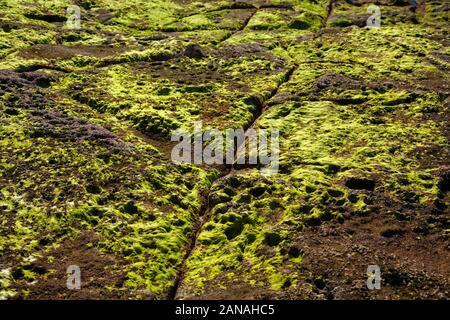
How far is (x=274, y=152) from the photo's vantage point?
1176 cm

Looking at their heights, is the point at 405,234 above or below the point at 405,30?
below

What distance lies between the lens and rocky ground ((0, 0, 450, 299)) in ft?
27.9

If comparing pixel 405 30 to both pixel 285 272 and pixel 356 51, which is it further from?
pixel 285 272

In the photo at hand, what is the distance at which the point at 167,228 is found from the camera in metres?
9.70

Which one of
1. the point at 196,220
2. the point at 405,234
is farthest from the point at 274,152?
the point at 405,234

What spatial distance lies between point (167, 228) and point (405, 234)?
4133 millimetres

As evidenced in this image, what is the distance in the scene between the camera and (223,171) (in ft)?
37.4

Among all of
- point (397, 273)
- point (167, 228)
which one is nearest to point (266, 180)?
point (167, 228)

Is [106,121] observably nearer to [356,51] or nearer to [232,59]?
[232,59]

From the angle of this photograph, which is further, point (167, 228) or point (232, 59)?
point (232, 59)

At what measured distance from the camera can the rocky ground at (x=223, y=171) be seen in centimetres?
852
